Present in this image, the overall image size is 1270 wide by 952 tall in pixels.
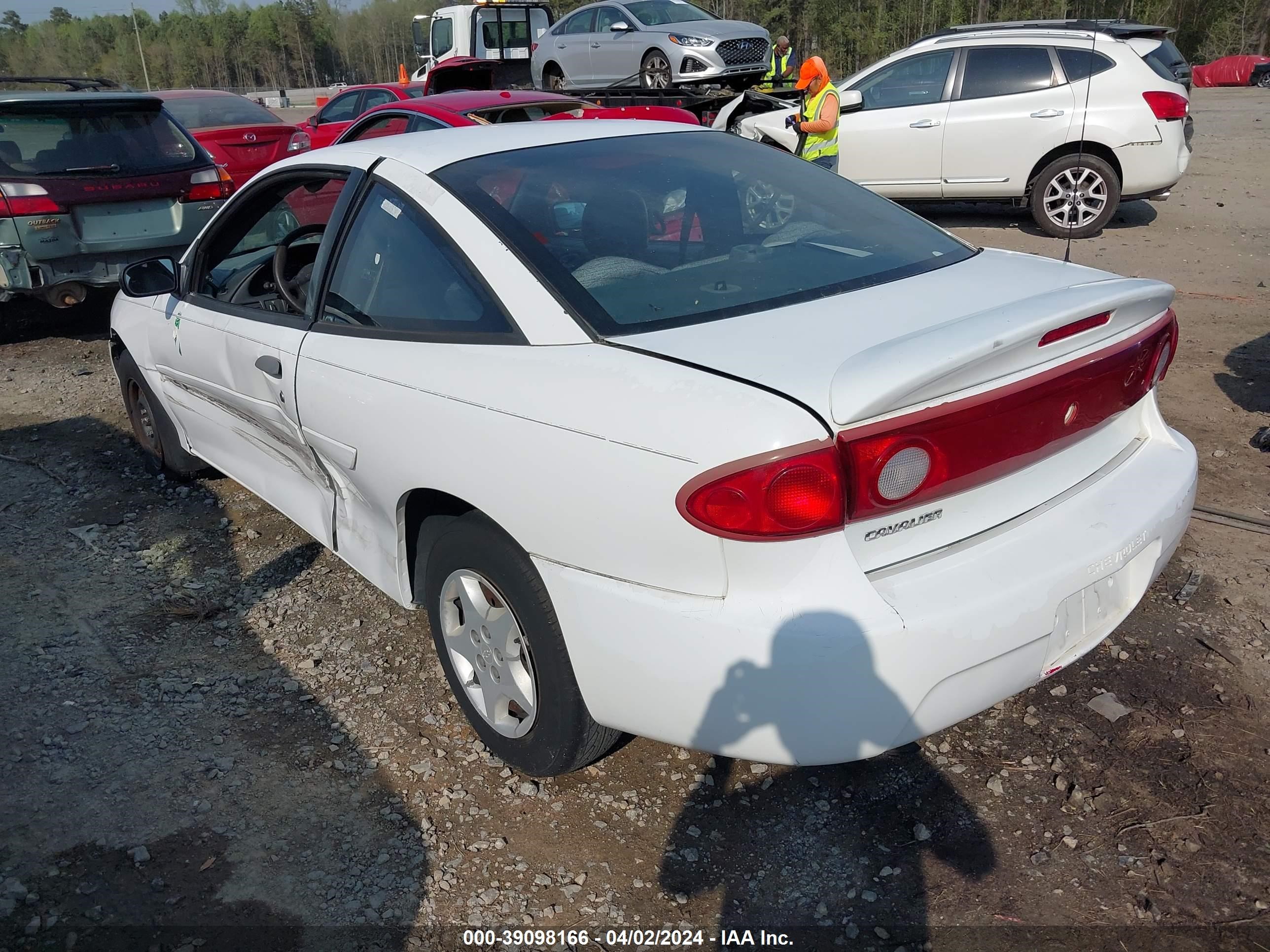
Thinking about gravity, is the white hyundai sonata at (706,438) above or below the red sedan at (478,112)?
below

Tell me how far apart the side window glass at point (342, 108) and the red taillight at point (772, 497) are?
38.7 feet

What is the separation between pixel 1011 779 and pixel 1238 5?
141 feet

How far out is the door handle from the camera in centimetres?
317

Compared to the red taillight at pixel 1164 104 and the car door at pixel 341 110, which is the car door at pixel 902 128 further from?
the car door at pixel 341 110

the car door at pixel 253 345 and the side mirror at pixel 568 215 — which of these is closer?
the side mirror at pixel 568 215

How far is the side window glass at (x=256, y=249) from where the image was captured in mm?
3729

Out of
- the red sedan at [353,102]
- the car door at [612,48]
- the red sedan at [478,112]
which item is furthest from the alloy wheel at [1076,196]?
the car door at [612,48]

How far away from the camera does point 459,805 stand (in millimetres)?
2676

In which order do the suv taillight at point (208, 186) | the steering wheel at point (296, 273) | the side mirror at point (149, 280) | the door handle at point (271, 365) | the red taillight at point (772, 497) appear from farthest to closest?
the suv taillight at point (208, 186) → the side mirror at point (149, 280) → the steering wheel at point (296, 273) → the door handle at point (271, 365) → the red taillight at point (772, 497)

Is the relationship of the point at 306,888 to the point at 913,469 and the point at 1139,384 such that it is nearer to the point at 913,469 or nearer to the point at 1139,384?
the point at 913,469

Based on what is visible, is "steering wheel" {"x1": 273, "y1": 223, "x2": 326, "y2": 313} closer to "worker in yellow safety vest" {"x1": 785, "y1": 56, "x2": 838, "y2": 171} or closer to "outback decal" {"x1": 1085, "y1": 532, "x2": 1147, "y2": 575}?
"outback decal" {"x1": 1085, "y1": 532, "x2": 1147, "y2": 575}

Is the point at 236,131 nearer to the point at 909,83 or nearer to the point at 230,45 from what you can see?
the point at 909,83

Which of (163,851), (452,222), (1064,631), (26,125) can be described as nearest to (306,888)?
(163,851)

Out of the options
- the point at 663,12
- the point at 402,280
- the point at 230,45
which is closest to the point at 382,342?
the point at 402,280
